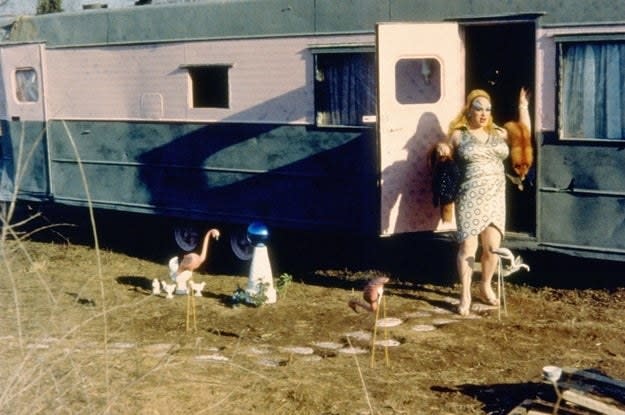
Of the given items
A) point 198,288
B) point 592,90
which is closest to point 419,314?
point 198,288

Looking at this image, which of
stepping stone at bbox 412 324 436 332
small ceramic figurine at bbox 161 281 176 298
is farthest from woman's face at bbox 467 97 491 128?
small ceramic figurine at bbox 161 281 176 298

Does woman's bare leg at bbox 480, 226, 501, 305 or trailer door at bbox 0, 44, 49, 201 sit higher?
trailer door at bbox 0, 44, 49, 201

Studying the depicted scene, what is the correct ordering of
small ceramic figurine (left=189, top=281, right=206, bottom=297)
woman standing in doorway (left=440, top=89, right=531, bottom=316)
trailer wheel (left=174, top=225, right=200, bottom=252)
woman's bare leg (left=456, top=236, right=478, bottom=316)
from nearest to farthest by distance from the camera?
woman standing in doorway (left=440, top=89, right=531, bottom=316) < woman's bare leg (left=456, top=236, right=478, bottom=316) < small ceramic figurine (left=189, top=281, right=206, bottom=297) < trailer wheel (left=174, top=225, right=200, bottom=252)

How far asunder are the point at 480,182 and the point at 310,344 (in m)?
1.87

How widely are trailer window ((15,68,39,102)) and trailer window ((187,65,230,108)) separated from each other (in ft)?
8.68

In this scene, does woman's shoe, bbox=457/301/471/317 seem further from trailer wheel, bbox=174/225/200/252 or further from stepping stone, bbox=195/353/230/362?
trailer wheel, bbox=174/225/200/252

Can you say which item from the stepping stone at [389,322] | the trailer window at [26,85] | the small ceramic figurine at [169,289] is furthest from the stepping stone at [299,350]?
the trailer window at [26,85]

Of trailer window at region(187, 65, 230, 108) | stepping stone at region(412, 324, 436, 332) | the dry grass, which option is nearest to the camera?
the dry grass

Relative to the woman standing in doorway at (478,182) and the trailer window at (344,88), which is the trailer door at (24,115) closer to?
the trailer window at (344,88)

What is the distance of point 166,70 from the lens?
10.5 m

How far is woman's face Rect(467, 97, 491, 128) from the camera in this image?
771 cm

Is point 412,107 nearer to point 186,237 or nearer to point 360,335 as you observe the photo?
point 360,335

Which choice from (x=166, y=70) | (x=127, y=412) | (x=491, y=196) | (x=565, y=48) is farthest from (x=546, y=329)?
(x=166, y=70)

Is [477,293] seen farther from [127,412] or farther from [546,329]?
[127,412]
